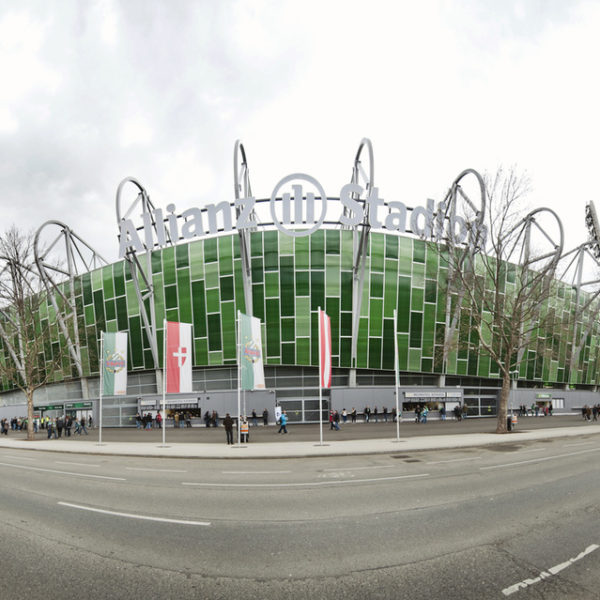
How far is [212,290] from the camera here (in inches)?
1631

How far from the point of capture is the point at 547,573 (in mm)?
5195

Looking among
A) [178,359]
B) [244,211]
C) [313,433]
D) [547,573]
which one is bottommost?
[313,433]

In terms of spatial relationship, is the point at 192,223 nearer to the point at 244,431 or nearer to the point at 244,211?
the point at 244,211

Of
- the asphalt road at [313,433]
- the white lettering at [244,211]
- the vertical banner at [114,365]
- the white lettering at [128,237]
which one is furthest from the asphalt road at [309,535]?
the white lettering at [128,237]

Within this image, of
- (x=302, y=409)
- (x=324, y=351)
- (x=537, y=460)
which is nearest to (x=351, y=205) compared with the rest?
(x=324, y=351)

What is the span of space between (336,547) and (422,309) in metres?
38.3

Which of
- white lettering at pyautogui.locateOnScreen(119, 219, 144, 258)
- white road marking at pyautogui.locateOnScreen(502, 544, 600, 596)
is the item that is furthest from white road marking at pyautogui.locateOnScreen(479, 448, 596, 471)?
white lettering at pyautogui.locateOnScreen(119, 219, 144, 258)

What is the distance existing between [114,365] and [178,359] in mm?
7812

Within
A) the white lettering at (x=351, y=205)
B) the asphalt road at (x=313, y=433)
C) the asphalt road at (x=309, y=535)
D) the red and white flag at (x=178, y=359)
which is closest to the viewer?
the asphalt road at (x=309, y=535)

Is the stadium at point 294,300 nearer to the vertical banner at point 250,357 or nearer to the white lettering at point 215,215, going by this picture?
the white lettering at point 215,215

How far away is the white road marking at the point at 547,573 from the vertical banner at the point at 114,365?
2797cm

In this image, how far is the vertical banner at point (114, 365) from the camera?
92.4 ft

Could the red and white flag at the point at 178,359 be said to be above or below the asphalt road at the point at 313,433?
above

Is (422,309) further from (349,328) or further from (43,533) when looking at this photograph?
(43,533)
